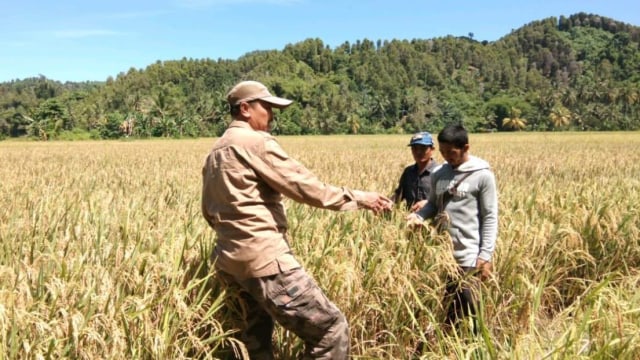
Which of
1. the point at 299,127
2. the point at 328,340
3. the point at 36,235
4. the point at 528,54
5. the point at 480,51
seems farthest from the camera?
the point at 528,54

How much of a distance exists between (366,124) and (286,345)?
3483 inches

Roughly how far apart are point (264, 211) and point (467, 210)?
162 centimetres

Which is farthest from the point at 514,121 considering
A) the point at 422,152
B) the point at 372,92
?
the point at 422,152

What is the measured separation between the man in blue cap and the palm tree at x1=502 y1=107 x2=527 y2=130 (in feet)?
301

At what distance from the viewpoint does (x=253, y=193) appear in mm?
2744

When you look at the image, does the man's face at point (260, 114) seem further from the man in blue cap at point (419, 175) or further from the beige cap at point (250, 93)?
the man in blue cap at point (419, 175)

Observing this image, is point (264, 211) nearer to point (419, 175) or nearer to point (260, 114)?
point (260, 114)

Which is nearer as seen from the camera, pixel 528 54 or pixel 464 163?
pixel 464 163

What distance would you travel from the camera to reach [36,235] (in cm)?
388

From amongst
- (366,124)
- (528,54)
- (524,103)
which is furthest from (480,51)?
(366,124)

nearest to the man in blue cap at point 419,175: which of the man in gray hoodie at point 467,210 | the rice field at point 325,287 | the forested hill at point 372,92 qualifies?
the rice field at point 325,287

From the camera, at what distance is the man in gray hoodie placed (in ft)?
11.9

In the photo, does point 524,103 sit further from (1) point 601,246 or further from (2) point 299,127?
(1) point 601,246

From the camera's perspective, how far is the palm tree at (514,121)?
9006 cm
